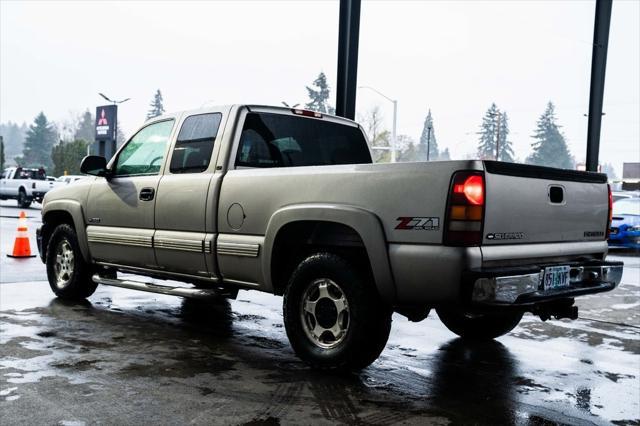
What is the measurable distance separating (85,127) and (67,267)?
14876 centimetres

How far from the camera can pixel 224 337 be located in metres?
5.80

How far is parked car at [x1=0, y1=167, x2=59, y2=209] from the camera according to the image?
31.7m

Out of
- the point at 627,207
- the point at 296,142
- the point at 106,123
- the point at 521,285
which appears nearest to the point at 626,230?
the point at 627,207

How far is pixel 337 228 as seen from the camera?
4777 mm

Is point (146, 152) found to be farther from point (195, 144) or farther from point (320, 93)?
point (320, 93)

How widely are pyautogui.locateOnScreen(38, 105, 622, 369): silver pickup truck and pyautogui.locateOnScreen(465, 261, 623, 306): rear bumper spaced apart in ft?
0.04

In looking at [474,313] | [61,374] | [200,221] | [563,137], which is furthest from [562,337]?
[563,137]

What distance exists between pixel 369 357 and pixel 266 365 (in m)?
0.82

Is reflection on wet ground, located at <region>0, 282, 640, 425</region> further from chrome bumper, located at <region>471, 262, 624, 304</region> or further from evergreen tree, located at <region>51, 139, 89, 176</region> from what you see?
evergreen tree, located at <region>51, 139, 89, 176</region>

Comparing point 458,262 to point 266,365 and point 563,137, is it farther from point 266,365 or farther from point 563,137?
point 563,137

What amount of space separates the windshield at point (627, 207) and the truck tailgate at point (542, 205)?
46.0ft

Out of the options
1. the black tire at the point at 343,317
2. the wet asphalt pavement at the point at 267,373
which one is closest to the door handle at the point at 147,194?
the wet asphalt pavement at the point at 267,373

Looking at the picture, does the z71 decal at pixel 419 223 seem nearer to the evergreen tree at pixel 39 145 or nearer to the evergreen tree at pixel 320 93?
the evergreen tree at pixel 320 93

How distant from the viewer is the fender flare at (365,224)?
170 inches
